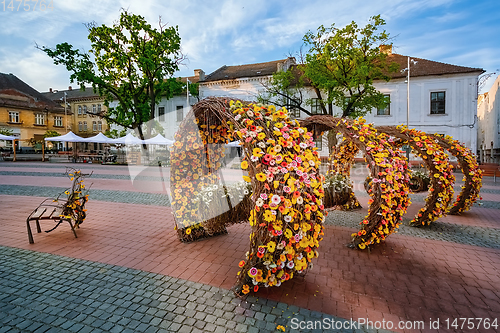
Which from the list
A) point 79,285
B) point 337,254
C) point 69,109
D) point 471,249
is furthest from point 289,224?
point 69,109

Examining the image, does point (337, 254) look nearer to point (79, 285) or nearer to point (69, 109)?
point (79, 285)

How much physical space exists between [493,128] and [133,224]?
104 feet

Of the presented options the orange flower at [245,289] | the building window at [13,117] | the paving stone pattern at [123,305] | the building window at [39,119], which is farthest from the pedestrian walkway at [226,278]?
the building window at [39,119]

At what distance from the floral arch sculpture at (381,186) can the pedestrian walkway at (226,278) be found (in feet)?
1.29

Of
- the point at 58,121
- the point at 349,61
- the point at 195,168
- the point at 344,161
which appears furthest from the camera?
the point at 58,121

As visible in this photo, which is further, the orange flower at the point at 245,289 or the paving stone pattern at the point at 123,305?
the orange flower at the point at 245,289

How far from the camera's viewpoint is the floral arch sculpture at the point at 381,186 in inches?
171

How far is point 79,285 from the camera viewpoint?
11.4 feet

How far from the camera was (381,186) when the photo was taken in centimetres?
431

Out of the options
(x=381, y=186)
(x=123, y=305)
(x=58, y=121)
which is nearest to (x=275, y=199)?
(x=123, y=305)

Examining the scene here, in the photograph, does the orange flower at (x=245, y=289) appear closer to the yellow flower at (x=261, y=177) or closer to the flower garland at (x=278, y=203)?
the flower garland at (x=278, y=203)

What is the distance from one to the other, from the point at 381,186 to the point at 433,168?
7.79ft

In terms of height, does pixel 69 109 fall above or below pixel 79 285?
above

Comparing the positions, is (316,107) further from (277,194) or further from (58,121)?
(58,121)
